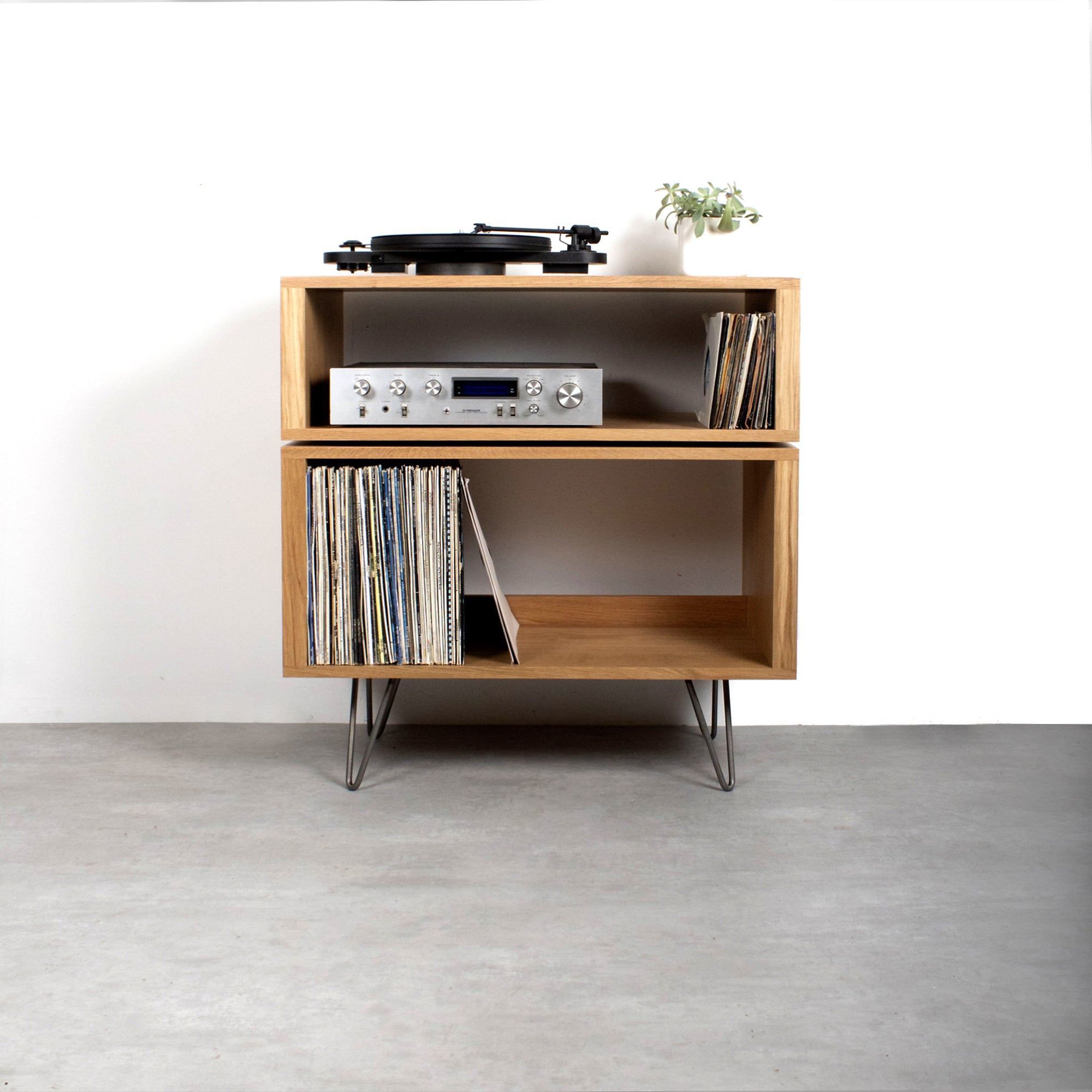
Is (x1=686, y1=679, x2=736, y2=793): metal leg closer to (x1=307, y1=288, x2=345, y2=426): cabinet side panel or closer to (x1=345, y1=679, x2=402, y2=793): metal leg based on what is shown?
(x1=345, y1=679, x2=402, y2=793): metal leg

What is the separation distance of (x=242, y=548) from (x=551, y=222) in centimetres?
101

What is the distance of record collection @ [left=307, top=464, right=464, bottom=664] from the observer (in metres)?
2.13

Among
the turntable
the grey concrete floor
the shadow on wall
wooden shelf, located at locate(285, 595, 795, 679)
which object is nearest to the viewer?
the grey concrete floor

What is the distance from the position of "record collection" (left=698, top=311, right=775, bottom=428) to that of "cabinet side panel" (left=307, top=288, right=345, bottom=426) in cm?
75

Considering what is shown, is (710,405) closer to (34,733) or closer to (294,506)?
(294,506)

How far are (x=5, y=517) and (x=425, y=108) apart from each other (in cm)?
132

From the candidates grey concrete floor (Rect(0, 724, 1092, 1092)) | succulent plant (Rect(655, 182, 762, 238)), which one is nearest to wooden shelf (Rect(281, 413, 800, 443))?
succulent plant (Rect(655, 182, 762, 238))

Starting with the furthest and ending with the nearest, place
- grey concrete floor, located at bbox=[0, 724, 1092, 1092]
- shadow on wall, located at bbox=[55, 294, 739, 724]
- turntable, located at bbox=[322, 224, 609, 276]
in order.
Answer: shadow on wall, located at bbox=[55, 294, 739, 724] → turntable, located at bbox=[322, 224, 609, 276] → grey concrete floor, located at bbox=[0, 724, 1092, 1092]

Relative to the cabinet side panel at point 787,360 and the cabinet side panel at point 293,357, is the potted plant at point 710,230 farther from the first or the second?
the cabinet side panel at point 293,357

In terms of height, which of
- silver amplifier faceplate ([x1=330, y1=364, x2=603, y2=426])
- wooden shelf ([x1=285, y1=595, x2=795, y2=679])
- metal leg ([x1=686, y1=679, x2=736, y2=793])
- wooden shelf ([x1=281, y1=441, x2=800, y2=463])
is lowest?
metal leg ([x1=686, y1=679, x2=736, y2=793])

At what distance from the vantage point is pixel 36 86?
2.49 m

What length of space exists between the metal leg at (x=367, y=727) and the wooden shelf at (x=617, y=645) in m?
0.11

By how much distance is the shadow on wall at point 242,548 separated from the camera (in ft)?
8.46

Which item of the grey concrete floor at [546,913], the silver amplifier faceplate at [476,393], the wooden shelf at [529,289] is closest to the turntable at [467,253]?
the wooden shelf at [529,289]
